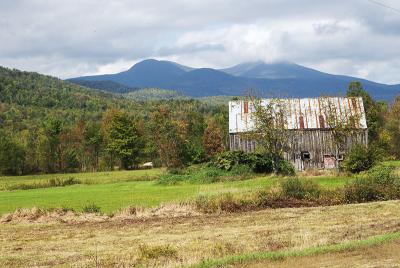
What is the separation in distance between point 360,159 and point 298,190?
13.8m

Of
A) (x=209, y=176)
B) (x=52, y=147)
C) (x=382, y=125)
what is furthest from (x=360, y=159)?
(x=52, y=147)

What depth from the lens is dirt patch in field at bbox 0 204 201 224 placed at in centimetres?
2753

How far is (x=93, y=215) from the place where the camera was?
28.1m

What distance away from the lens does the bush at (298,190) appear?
102 ft

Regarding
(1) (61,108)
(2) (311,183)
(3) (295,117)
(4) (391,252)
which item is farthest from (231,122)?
(1) (61,108)

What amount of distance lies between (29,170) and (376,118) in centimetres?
6334

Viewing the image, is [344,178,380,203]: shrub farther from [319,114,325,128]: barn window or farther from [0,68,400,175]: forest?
[0,68,400,175]: forest

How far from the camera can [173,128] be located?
97.2 m

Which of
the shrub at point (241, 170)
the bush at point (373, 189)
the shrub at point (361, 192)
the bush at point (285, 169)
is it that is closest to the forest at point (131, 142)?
the bush at point (285, 169)

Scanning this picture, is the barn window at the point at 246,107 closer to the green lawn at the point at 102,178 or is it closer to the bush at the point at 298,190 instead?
the green lawn at the point at 102,178

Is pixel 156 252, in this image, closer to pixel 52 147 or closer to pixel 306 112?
pixel 306 112

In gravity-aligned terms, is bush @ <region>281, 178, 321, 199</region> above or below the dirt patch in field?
above

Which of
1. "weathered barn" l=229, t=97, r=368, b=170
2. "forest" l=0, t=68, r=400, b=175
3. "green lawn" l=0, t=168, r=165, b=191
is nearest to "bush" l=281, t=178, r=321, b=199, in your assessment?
"weathered barn" l=229, t=97, r=368, b=170

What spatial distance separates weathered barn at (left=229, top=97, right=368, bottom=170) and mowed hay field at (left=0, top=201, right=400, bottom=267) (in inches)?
1255
